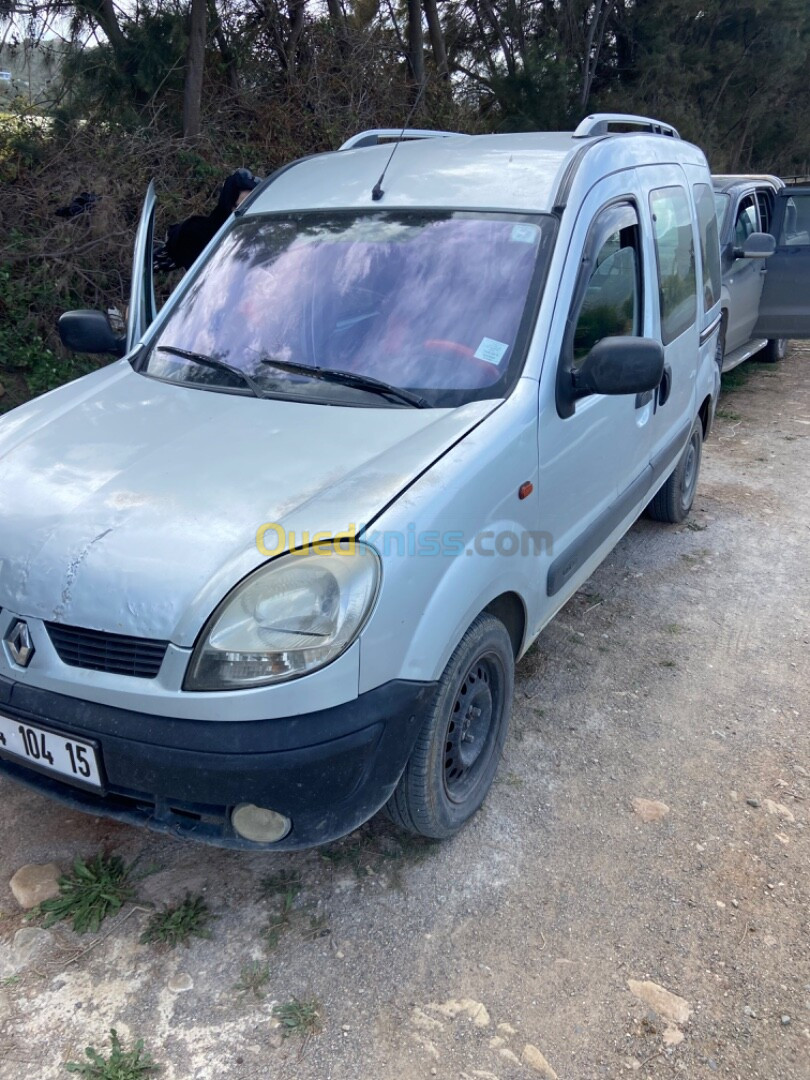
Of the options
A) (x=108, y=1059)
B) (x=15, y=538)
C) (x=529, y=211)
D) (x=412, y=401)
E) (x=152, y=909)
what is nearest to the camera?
(x=108, y=1059)

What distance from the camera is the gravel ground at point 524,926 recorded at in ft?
6.65

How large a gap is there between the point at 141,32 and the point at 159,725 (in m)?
8.44

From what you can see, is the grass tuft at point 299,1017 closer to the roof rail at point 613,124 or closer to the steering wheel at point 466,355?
the steering wheel at point 466,355

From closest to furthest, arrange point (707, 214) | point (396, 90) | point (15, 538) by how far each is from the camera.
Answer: point (15, 538) < point (707, 214) < point (396, 90)

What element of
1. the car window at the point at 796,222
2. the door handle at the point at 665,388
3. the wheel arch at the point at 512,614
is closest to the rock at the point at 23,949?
the wheel arch at the point at 512,614

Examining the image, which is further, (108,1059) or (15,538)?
(15,538)

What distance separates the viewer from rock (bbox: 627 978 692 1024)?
2121 millimetres

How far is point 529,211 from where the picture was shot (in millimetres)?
2916

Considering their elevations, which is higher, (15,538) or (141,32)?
(141,32)

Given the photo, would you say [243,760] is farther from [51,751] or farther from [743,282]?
[743,282]

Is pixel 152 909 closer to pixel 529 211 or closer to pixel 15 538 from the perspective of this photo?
pixel 15 538

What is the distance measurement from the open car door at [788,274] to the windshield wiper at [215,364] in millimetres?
6779

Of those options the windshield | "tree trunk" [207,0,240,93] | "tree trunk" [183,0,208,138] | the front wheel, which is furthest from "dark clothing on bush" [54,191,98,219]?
the front wheel

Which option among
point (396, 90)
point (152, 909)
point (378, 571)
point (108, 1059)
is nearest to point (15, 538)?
point (378, 571)
